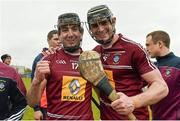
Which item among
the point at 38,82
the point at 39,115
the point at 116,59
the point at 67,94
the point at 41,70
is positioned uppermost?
the point at 116,59

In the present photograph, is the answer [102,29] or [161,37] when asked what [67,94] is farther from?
[161,37]

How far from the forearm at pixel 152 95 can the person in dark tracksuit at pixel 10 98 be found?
1999 millimetres

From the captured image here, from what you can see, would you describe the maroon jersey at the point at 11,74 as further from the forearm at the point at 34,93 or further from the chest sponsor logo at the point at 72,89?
the chest sponsor logo at the point at 72,89

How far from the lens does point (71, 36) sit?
5559mm

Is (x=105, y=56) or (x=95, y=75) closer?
(x=95, y=75)

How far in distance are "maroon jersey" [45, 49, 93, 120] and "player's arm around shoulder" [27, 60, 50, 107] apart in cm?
13

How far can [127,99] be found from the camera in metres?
3.73

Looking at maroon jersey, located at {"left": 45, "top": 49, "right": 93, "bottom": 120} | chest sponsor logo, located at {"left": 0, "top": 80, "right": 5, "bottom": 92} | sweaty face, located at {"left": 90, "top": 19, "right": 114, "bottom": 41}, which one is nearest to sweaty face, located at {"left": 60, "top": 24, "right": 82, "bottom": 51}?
maroon jersey, located at {"left": 45, "top": 49, "right": 93, "bottom": 120}

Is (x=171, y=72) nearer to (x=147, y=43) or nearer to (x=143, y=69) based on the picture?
(x=147, y=43)

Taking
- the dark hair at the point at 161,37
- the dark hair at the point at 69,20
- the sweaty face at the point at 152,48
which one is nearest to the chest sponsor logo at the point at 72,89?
the dark hair at the point at 69,20

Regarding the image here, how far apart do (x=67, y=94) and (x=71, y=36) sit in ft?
2.46

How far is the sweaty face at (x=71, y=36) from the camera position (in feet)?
18.2

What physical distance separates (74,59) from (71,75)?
26cm

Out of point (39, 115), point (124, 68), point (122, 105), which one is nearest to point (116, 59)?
point (124, 68)
